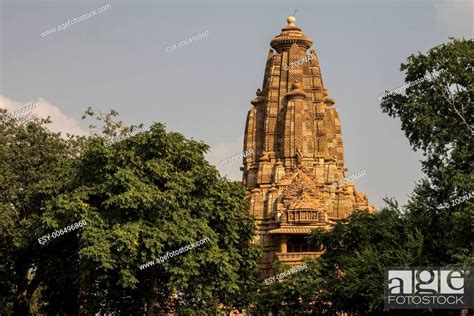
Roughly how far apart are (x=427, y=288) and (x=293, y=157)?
36.5 m

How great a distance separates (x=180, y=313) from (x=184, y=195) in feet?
19.2

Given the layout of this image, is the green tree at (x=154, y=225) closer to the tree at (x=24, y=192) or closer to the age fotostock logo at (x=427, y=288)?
the tree at (x=24, y=192)

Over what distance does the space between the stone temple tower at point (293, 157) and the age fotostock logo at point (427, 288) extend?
83.6 feet

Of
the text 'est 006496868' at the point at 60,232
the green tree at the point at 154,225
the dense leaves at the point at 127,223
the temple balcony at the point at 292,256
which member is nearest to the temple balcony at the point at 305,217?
the temple balcony at the point at 292,256

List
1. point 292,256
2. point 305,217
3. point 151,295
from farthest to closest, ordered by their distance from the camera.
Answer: point 305,217
point 292,256
point 151,295

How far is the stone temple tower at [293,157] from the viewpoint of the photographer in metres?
66.1

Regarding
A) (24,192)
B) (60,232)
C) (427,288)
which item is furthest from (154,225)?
(427,288)

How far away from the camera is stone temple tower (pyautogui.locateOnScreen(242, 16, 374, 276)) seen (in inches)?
2603

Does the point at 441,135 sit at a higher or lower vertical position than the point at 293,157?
lower

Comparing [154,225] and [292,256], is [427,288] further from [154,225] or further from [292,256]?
[292,256]

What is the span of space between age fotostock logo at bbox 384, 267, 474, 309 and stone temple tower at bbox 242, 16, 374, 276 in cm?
2549

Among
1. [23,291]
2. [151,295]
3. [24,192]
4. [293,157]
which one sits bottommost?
[151,295]

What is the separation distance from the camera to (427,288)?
35.6 m

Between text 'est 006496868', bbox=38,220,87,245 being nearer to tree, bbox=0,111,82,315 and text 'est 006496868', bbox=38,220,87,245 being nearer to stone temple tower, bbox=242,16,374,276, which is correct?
tree, bbox=0,111,82,315
